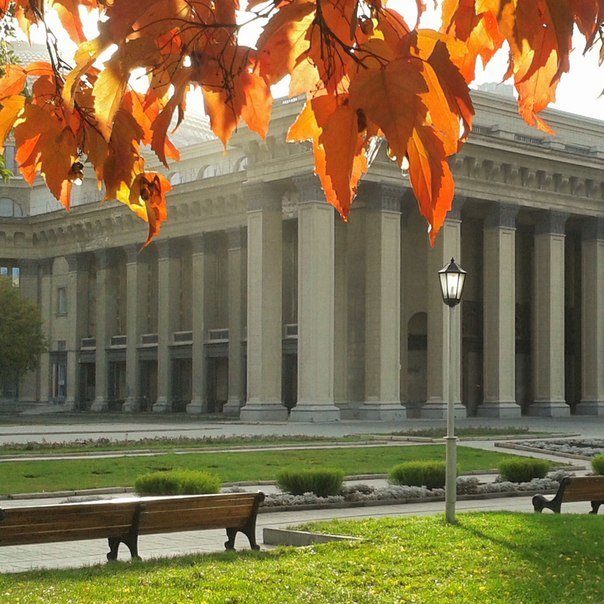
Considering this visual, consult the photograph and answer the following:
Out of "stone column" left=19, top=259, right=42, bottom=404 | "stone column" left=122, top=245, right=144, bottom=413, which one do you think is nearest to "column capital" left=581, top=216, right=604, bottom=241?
"stone column" left=122, top=245, right=144, bottom=413

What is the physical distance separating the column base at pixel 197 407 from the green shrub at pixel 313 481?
50326 millimetres

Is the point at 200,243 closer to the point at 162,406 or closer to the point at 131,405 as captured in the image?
the point at 162,406

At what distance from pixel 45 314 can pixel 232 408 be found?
83.3 feet

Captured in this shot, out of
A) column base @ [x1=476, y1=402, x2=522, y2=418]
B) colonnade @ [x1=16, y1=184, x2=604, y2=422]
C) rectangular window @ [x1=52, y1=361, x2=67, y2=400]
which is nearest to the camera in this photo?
colonnade @ [x1=16, y1=184, x2=604, y2=422]

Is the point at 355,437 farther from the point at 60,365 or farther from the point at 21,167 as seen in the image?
the point at 60,365

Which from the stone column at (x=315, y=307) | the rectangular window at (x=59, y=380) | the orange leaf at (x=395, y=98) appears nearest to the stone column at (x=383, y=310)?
Result: the stone column at (x=315, y=307)

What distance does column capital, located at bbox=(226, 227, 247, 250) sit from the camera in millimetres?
70562

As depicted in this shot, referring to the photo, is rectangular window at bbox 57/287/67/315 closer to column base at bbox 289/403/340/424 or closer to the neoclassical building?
the neoclassical building

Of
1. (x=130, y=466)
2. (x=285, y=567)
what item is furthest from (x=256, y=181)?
(x=285, y=567)

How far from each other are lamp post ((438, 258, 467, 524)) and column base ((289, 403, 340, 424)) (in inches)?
1454

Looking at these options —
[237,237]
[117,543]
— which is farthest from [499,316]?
[117,543]

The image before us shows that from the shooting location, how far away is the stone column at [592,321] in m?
69.0

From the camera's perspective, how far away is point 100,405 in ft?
266

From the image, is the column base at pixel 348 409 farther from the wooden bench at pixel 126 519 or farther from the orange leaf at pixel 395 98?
the orange leaf at pixel 395 98
